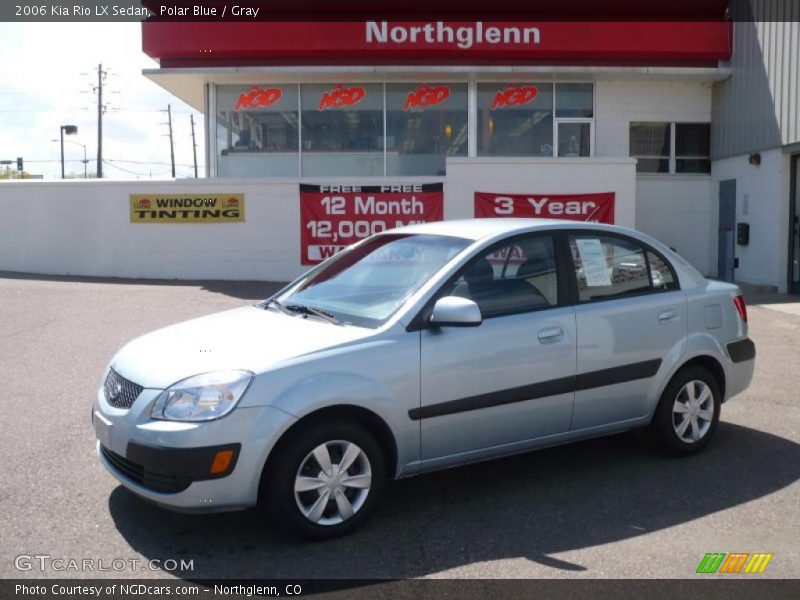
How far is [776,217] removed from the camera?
17.0 metres

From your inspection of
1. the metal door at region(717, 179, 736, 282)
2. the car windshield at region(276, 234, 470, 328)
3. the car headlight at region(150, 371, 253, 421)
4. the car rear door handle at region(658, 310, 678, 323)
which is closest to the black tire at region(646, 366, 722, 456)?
the car rear door handle at region(658, 310, 678, 323)

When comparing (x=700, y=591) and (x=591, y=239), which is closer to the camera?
(x=700, y=591)

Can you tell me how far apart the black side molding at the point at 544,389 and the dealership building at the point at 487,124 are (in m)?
11.9

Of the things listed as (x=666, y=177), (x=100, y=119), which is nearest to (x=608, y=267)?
(x=666, y=177)

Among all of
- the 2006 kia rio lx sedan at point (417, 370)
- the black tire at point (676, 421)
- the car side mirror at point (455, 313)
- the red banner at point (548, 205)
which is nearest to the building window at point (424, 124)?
the red banner at point (548, 205)

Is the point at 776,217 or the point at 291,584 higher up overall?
the point at 776,217

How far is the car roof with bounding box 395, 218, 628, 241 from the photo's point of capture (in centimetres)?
542

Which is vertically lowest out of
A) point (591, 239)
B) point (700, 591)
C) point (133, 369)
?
point (700, 591)

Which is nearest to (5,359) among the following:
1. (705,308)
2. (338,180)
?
(705,308)

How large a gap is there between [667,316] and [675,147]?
16.1m

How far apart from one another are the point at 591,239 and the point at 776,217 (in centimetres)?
1287

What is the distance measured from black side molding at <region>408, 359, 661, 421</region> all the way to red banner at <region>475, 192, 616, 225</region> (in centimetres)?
1219

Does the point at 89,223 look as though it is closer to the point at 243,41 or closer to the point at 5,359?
the point at 243,41

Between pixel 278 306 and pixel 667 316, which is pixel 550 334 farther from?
pixel 278 306
